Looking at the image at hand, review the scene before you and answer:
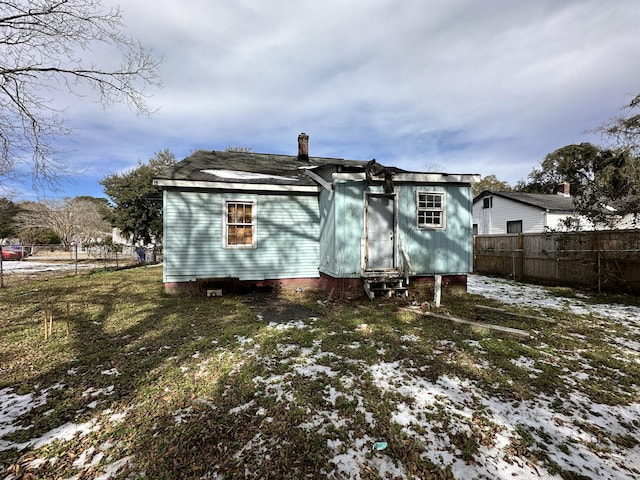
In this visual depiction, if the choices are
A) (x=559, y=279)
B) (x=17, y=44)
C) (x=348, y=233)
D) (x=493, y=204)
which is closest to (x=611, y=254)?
(x=559, y=279)

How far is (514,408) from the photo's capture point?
2.93 metres

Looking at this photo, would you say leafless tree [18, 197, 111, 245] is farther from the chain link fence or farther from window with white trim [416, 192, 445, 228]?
window with white trim [416, 192, 445, 228]

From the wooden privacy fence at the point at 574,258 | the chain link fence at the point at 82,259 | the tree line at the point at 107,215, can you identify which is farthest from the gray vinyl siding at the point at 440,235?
the chain link fence at the point at 82,259

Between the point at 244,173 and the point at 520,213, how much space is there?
18.1 metres

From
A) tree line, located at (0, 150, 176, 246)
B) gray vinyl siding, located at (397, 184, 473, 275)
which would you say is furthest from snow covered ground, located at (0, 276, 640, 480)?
tree line, located at (0, 150, 176, 246)

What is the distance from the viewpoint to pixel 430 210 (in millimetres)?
8188

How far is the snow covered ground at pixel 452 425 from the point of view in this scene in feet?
7.32

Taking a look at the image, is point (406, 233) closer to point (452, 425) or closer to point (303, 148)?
point (452, 425)

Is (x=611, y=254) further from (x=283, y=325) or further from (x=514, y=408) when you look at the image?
(x=283, y=325)

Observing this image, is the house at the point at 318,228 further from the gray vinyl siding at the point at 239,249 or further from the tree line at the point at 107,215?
the tree line at the point at 107,215

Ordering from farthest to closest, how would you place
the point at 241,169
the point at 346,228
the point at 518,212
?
1. the point at 518,212
2. the point at 241,169
3. the point at 346,228

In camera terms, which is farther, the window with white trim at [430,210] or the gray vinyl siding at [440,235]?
the window with white trim at [430,210]

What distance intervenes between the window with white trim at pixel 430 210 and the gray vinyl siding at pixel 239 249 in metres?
3.13

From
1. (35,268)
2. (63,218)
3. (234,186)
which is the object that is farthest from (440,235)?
(63,218)
